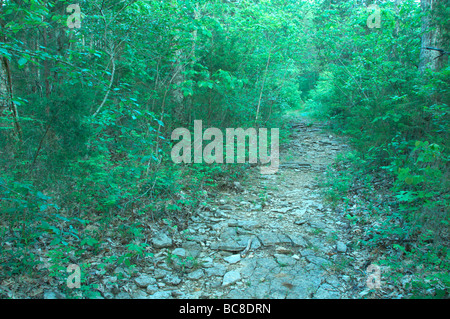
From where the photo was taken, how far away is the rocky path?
10.8ft

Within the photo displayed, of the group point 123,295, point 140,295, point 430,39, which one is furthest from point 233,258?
point 430,39

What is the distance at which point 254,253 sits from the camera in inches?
162

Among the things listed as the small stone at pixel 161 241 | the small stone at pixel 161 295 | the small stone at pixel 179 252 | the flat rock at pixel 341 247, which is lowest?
the small stone at pixel 161 295

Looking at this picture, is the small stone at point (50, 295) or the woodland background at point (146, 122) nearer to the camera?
the small stone at point (50, 295)

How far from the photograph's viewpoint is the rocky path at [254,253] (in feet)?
10.8

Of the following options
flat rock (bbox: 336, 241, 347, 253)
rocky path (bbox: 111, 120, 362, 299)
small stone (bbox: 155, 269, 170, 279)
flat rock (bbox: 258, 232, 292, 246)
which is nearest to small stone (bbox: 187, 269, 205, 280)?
rocky path (bbox: 111, 120, 362, 299)

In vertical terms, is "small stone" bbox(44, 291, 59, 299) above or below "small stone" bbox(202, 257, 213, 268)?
above

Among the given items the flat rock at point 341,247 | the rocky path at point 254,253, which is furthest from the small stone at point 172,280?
the flat rock at point 341,247

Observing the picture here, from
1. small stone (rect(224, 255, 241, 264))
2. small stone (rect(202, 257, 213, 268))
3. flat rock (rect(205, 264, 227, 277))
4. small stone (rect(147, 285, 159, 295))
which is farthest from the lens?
small stone (rect(224, 255, 241, 264))

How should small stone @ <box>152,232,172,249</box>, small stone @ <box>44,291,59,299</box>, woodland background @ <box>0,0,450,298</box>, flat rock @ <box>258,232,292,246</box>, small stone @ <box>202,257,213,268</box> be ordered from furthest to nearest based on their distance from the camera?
1. flat rock @ <box>258,232,292,246</box>
2. small stone @ <box>152,232,172,249</box>
3. small stone @ <box>202,257,213,268</box>
4. woodland background @ <box>0,0,450,298</box>
5. small stone @ <box>44,291,59,299</box>

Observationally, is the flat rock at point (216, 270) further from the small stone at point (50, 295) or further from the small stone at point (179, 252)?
the small stone at point (50, 295)

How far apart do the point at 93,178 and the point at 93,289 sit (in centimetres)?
171

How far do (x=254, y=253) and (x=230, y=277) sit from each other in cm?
68

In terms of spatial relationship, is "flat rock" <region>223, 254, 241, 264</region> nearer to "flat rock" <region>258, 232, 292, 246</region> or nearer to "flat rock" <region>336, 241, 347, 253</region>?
"flat rock" <region>258, 232, 292, 246</region>
